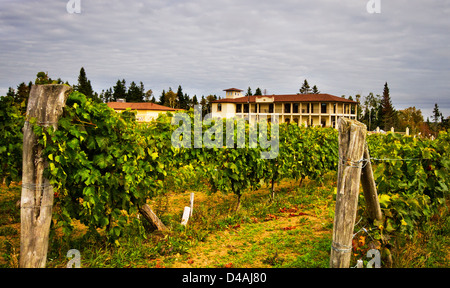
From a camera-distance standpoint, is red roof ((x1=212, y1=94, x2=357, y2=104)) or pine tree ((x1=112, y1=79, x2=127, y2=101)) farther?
pine tree ((x1=112, y1=79, x2=127, y2=101))

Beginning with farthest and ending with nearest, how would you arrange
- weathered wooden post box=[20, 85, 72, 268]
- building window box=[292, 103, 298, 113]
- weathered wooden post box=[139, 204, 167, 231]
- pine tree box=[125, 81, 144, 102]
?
pine tree box=[125, 81, 144, 102] → building window box=[292, 103, 298, 113] → weathered wooden post box=[139, 204, 167, 231] → weathered wooden post box=[20, 85, 72, 268]

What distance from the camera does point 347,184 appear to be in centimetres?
349

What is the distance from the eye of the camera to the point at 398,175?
477 centimetres

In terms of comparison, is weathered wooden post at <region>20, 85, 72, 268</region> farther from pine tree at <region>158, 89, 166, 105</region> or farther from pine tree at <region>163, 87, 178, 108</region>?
pine tree at <region>158, 89, 166, 105</region>

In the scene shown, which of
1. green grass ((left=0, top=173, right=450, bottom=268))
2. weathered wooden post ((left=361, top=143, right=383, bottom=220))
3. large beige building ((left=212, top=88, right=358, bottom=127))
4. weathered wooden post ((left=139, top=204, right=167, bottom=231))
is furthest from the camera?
large beige building ((left=212, top=88, right=358, bottom=127))

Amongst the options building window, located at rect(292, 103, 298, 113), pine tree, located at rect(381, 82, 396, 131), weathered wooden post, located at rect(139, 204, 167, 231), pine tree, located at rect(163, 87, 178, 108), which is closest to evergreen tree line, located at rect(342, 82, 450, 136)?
pine tree, located at rect(381, 82, 396, 131)

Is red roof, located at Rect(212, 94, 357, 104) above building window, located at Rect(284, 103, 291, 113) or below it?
above

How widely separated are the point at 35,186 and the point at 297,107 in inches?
2127

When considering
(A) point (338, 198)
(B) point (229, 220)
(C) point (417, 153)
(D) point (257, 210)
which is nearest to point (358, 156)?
(A) point (338, 198)

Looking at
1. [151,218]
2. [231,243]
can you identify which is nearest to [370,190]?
[231,243]

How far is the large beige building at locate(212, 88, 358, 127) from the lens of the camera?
52.6 m

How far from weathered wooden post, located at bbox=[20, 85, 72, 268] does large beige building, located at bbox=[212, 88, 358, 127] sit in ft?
155

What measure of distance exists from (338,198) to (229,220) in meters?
3.70

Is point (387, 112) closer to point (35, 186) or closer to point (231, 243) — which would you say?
point (231, 243)
